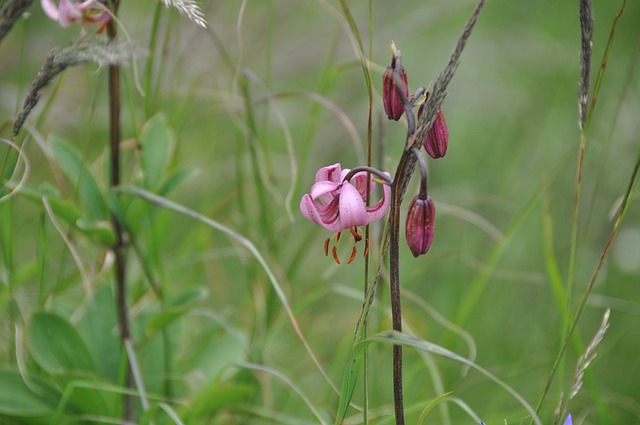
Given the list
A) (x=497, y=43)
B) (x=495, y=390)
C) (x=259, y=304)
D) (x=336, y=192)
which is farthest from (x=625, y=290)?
(x=336, y=192)

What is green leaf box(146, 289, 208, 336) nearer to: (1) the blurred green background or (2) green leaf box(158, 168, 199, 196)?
(1) the blurred green background

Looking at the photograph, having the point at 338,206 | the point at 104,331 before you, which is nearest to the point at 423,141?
the point at 338,206

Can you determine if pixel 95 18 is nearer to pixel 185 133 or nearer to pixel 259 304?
pixel 259 304

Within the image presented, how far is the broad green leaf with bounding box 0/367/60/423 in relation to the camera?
1627 millimetres

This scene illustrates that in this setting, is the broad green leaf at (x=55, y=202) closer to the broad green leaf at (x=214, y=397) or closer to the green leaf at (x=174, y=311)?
the green leaf at (x=174, y=311)

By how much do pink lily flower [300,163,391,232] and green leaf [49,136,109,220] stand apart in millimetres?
820

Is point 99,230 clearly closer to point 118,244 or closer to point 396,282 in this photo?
point 118,244

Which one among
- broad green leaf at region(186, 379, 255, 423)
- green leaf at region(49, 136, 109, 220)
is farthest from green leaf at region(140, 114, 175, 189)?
broad green leaf at region(186, 379, 255, 423)

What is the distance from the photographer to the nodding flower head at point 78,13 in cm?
147

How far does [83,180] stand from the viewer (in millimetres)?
1786

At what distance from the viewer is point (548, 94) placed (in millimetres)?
3438

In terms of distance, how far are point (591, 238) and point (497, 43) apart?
32.7 inches

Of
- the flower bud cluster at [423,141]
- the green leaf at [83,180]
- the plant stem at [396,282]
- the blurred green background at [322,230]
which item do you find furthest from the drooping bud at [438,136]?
the green leaf at [83,180]

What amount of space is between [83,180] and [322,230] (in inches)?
34.4
